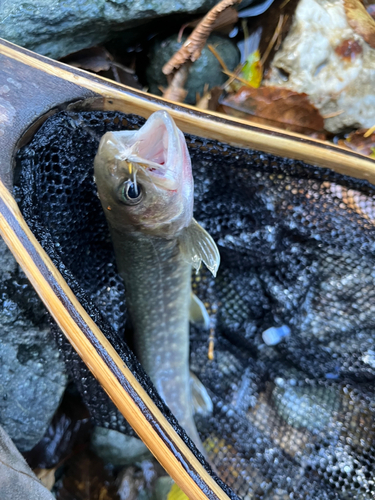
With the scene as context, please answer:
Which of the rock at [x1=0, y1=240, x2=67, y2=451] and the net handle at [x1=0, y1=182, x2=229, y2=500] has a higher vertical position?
the net handle at [x1=0, y1=182, x2=229, y2=500]

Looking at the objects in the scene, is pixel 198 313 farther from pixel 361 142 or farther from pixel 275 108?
pixel 361 142

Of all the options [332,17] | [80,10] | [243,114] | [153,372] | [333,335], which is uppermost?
[80,10]

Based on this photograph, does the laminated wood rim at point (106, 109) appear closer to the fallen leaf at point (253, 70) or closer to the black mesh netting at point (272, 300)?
the black mesh netting at point (272, 300)

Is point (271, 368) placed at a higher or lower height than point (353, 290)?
lower

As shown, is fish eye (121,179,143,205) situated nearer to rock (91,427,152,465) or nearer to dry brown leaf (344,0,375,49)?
rock (91,427,152,465)

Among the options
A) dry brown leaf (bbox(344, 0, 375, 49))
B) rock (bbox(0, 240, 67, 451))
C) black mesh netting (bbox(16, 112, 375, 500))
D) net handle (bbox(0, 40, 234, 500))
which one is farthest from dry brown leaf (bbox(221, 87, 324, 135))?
rock (bbox(0, 240, 67, 451))

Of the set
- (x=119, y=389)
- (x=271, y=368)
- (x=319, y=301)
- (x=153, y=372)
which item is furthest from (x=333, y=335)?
(x=119, y=389)

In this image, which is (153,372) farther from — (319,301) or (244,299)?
(319,301)

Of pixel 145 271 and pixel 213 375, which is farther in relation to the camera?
pixel 213 375

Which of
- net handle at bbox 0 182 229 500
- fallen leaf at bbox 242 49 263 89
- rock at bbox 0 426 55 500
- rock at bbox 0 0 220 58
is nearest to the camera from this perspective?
net handle at bbox 0 182 229 500
